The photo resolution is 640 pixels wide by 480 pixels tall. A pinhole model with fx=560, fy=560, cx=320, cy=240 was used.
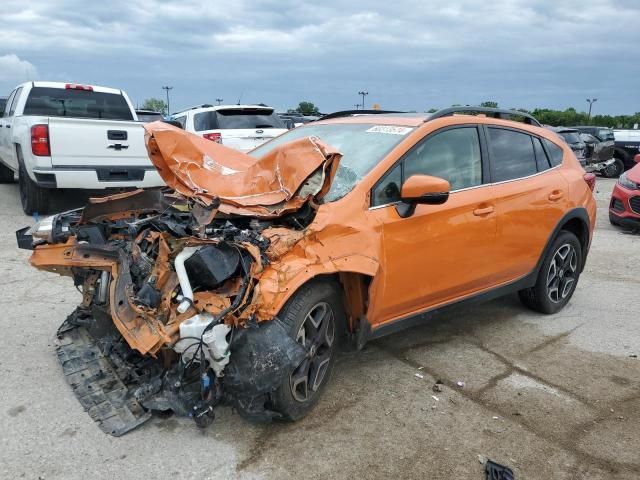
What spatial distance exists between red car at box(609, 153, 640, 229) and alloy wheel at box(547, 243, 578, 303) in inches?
198

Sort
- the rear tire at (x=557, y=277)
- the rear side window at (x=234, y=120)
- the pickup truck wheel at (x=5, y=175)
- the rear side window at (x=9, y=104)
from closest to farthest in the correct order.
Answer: the rear tire at (x=557, y=277)
the rear side window at (x=9, y=104)
the rear side window at (x=234, y=120)
the pickup truck wheel at (x=5, y=175)

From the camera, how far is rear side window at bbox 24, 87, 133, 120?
9.01 m

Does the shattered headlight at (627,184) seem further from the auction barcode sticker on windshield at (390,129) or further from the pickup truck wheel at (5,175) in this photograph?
the pickup truck wheel at (5,175)

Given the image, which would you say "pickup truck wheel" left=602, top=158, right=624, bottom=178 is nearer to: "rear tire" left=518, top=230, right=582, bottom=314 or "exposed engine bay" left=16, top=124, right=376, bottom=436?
"rear tire" left=518, top=230, right=582, bottom=314

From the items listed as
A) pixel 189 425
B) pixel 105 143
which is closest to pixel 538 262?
pixel 189 425

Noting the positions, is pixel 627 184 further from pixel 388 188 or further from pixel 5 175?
pixel 5 175

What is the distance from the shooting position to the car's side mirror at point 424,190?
3463mm

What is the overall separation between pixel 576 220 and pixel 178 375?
4.02 m

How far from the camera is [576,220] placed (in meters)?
5.31

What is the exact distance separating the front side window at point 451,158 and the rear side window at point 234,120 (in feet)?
22.6

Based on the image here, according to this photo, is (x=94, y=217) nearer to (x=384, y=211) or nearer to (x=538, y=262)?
(x=384, y=211)

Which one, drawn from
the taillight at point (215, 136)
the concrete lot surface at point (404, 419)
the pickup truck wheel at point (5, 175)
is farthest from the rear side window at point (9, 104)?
the concrete lot surface at point (404, 419)

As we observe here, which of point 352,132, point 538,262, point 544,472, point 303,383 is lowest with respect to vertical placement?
point 544,472

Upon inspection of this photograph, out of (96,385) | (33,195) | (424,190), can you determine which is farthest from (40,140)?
(424,190)
